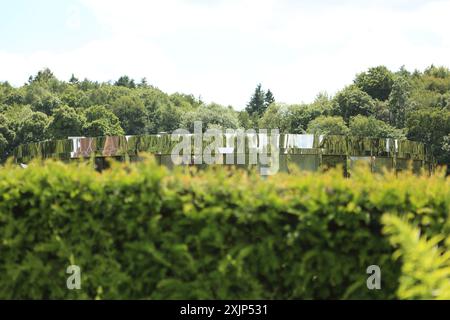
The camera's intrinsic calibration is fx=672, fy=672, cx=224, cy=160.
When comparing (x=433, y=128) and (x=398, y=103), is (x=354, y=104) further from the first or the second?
(x=433, y=128)

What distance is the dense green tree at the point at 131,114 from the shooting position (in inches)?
4050

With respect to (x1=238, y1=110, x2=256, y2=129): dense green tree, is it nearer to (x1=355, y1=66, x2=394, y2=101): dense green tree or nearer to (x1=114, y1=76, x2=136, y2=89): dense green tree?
(x1=355, y1=66, x2=394, y2=101): dense green tree

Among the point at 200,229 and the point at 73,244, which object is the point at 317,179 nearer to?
the point at 200,229

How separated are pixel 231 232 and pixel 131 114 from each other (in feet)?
322

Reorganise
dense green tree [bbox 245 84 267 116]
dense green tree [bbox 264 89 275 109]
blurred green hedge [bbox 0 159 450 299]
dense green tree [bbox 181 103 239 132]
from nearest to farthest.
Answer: blurred green hedge [bbox 0 159 450 299], dense green tree [bbox 181 103 239 132], dense green tree [bbox 245 84 267 116], dense green tree [bbox 264 89 275 109]

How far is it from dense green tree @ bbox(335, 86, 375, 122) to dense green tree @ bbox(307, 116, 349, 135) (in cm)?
493

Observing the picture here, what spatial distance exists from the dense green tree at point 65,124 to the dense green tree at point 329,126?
1093 inches

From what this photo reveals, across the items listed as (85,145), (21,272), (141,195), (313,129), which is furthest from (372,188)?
(313,129)

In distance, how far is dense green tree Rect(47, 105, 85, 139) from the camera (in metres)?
71.9

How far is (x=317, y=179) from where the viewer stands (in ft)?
21.1

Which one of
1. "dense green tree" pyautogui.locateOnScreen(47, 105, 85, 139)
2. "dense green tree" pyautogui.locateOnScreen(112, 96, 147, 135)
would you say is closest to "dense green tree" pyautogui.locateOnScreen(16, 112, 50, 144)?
"dense green tree" pyautogui.locateOnScreen(47, 105, 85, 139)

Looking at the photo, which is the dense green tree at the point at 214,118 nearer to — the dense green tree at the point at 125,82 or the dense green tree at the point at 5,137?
the dense green tree at the point at 5,137

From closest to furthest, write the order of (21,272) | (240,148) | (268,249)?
1. (268,249)
2. (21,272)
3. (240,148)

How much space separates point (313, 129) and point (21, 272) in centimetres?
7587
